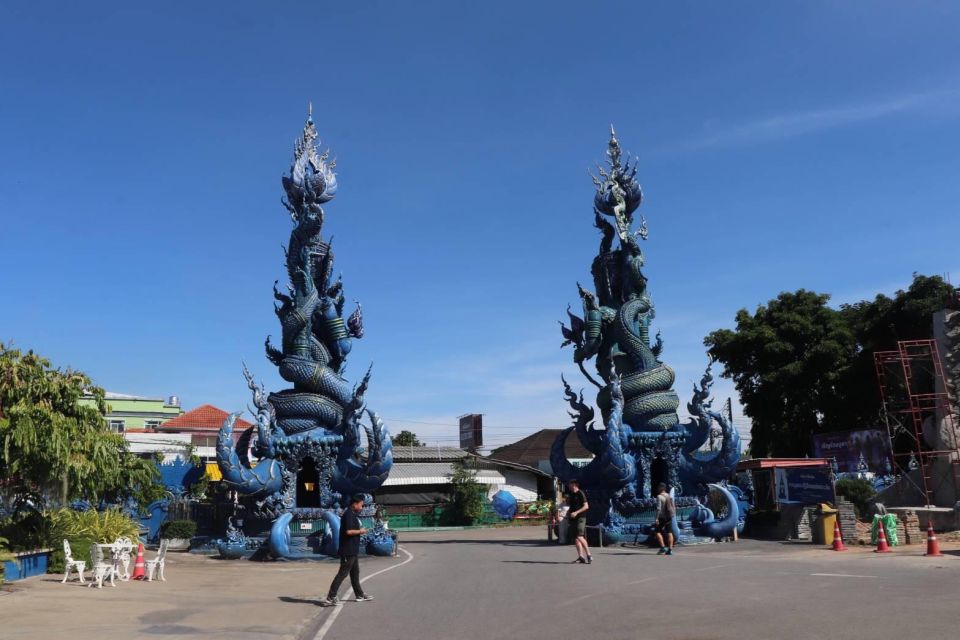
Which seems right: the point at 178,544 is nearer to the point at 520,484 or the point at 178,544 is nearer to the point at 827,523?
the point at 827,523

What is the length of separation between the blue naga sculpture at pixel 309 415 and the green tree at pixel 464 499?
1763cm

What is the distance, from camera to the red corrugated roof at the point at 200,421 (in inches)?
2440

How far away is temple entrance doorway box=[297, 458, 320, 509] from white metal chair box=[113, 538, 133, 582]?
9.84 metres

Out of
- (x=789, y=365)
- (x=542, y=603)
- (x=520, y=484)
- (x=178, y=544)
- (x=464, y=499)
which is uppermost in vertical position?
(x=789, y=365)

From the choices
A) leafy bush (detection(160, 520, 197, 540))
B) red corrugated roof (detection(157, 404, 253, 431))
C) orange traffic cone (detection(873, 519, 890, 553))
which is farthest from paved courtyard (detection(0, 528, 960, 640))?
red corrugated roof (detection(157, 404, 253, 431))

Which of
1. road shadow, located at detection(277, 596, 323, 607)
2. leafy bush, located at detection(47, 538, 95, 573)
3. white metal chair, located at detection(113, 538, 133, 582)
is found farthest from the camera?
leafy bush, located at detection(47, 538, 95, 573)

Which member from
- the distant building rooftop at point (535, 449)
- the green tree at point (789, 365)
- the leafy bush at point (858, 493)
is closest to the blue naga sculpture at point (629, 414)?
the leafy bush at point (858, 493)

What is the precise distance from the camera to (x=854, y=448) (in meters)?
38.9

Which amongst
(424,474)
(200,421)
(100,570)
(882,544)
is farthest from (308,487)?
(200,421)

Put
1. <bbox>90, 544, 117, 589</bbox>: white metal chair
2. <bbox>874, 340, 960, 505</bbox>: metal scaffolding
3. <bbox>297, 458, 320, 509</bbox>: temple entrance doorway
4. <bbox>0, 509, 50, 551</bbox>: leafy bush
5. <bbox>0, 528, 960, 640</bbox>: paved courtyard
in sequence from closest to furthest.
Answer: <bbox>0, 528, 960, 640</bbox>: paved courtyard
<bbox>90, 544, 117, 589</bbox>: white metal chair
<bbox>0, 509, 50, 551</bbox>: leafy bush
<bbox>297, 458, 320, 509</bbox>: temple entrance doorway
<bbox>874, 340, 960, 505</bbox>: metal scaffolding

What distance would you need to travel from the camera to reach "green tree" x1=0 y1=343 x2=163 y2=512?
13836 mm

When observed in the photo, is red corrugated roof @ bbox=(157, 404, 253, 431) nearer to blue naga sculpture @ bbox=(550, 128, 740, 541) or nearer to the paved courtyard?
blue naga sculpture @ bbox=(550, 128, 740, 541)

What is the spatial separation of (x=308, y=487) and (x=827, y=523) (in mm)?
16220

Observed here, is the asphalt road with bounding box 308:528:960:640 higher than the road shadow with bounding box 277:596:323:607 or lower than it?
lower
